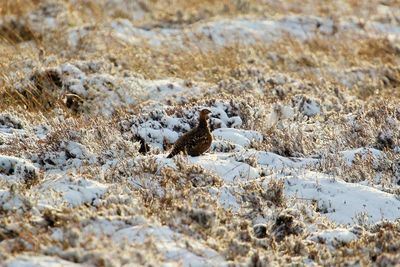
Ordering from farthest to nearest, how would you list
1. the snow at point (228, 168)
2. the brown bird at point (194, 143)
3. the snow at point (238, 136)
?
the snow at point (238, 136) → the brown bird at point (194, 143) → the snow at point (228, 168)

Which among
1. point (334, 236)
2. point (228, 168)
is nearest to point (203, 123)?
point (228, 168)

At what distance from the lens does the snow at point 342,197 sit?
283 inches

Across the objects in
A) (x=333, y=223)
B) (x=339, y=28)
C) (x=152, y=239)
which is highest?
(x=152, y=239)

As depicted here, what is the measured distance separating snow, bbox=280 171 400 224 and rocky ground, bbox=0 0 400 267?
2 cm

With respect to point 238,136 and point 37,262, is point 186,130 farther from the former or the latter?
point 37,262

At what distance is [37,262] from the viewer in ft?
16.5

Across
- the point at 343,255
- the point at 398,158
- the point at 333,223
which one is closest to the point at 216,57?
the point at 398,158

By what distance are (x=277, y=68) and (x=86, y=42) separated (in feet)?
12.3

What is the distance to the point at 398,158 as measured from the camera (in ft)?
27.7

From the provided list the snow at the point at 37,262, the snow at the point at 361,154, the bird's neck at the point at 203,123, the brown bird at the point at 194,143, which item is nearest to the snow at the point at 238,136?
the bird's neck at the point at 203,123

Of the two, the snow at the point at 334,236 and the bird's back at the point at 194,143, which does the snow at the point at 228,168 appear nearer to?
the bird's back at the point at 194,143

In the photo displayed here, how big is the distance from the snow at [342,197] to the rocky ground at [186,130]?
0.06 feet

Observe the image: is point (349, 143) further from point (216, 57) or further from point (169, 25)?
point (169, 25)

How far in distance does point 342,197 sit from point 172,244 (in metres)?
2.52
